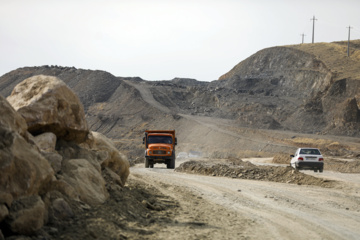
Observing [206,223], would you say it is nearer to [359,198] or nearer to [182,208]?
[182,208]

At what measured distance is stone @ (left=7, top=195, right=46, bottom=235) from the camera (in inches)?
280

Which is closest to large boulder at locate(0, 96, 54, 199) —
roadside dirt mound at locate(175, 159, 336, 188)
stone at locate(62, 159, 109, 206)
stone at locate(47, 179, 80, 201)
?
stone at locate(47, 179, 80, 201)

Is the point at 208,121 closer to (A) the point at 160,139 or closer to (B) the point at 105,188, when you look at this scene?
(A) the point at 160,139

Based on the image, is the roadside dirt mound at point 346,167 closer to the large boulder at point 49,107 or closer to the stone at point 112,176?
the stone at point 112,176

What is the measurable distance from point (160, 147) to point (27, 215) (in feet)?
85.3

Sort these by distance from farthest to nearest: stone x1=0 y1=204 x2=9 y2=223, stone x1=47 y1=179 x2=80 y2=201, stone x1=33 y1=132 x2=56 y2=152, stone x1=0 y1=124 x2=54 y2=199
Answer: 1. stone x1=33 y1=132 x2=56 y2=152
2. stone x1=47 y1=179 x2=80 y2=201
3. stone x1=0 y1=124 x2=54 y2=199
4. stone x1=0 y1=204 x2=9 y2=223

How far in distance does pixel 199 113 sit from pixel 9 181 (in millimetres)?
82565

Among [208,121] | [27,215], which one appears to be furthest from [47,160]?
[208,121]

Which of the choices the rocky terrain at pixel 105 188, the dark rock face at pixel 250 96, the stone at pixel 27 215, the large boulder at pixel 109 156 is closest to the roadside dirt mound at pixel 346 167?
the rocky terrain at pixel 105 188

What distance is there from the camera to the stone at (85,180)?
9.87 m

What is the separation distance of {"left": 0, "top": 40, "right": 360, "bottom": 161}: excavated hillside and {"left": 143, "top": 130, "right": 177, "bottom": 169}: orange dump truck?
26776mm

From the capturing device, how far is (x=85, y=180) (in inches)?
406

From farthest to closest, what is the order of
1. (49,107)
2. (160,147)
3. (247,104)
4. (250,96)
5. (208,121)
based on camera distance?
(250,96)
(247,104)
(208,121)
(160,147)
(49,107)

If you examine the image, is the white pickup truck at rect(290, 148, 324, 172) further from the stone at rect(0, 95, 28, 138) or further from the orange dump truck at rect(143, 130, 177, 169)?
the stone at rect(0, 95, 28, 138)
